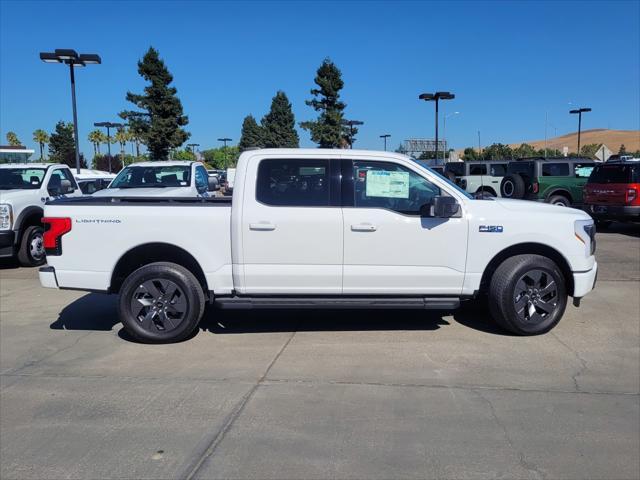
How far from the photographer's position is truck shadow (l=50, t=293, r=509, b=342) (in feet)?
21.1

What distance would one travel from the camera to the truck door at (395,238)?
5676mm

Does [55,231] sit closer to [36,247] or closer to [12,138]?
[36,247]

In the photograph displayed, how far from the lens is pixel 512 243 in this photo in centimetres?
580

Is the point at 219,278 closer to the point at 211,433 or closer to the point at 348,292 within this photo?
the point at 348,292

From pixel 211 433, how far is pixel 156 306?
7.32 ft

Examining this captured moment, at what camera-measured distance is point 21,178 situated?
11508mm

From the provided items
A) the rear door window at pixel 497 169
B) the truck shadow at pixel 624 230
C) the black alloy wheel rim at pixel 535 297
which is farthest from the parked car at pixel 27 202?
the rear door window at pixel 497 169

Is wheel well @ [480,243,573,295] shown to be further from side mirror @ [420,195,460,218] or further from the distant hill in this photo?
the distant hill

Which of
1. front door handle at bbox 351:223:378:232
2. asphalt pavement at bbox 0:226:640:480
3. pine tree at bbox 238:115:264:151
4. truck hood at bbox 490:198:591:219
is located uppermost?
pine tree at bbox 238:115:264:151

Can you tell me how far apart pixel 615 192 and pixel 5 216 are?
14132mm

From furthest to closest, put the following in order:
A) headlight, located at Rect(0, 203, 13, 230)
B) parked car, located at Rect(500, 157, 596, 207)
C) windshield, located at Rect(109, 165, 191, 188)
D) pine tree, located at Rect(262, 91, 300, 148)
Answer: pine tree, located at Rect(262, 91, 300, 148) < parked car, located at Rect(500, 157, 596, 207) < windshield, located at Rect(109, 165, 191, 188) < headlight, located at Rect(0, 203, 13, 230)

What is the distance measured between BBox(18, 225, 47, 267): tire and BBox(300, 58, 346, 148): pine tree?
27724 mm

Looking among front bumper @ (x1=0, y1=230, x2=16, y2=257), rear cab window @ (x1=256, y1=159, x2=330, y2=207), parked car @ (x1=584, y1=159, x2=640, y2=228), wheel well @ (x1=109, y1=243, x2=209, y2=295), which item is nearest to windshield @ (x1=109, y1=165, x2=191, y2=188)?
front bumper @ (x1=0, y1=230, x2=16, y2=257)

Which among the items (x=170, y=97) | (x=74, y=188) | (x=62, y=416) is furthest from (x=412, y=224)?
(x=170, y=97)
